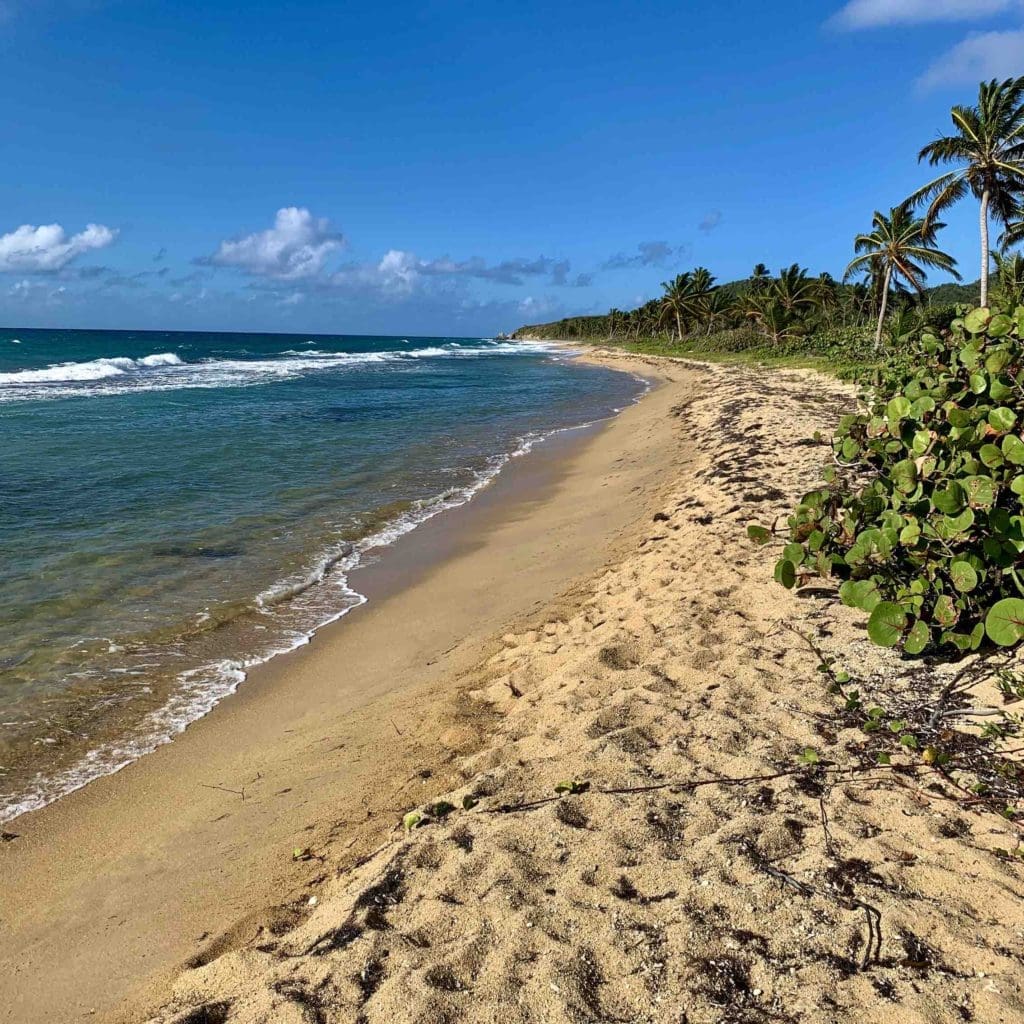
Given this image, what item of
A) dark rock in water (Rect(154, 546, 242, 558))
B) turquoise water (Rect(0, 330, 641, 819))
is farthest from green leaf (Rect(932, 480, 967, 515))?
dark rock in water (Rect(154, 546, 242, 558))

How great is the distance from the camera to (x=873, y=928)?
2195 mm

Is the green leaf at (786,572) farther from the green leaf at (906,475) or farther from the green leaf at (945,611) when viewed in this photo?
the green leaf at (945,611)

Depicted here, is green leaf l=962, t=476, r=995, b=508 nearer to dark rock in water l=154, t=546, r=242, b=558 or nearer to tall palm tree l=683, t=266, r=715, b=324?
dark rock in water l=154, t=546, r=242, b=558

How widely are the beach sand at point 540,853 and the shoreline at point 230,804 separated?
19 millimetres

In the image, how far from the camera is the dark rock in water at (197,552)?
27.2 feet

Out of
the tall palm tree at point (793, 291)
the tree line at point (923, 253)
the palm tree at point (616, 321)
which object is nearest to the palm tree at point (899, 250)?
the tree line at point (923, 253)

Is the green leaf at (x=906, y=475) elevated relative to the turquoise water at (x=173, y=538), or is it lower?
elevated

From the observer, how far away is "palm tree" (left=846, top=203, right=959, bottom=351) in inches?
1126

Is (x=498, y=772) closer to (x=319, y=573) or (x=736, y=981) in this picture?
(x=736, y=981)

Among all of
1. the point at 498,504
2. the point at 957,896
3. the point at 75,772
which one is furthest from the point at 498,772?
the point at 498,504

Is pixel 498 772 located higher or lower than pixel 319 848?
higher

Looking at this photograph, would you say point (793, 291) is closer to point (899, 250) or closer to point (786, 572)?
point (899, 250)

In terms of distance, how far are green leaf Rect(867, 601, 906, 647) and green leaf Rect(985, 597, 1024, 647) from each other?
1.45 feet

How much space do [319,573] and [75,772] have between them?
376 centimetres
